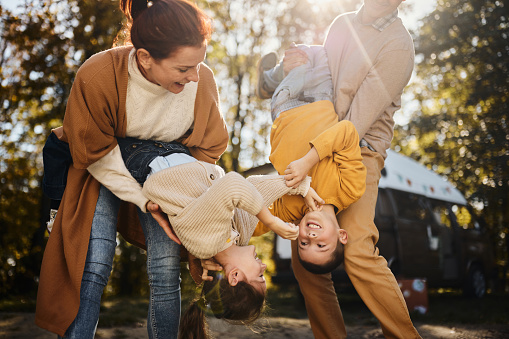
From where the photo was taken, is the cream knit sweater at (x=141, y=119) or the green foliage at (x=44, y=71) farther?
the green foliage at (x=44, y=71)

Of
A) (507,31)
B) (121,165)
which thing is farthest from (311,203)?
(507,31)

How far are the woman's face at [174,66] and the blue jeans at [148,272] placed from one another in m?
0.67

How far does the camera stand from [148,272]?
2578 mm

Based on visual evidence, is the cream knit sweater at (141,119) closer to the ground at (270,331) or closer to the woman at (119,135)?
the woman at (119,135)

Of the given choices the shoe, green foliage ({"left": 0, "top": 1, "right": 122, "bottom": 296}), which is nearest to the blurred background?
green foliage ({"left": 0, "top": 1, "right": 122, "bottom": 296})

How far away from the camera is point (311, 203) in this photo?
8.96 ft

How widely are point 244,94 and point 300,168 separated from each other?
10.9 metres

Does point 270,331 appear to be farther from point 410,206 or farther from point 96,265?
point 410,206

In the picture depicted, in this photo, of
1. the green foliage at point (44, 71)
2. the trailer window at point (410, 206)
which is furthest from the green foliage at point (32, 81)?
the trailer window at point (410, 206)

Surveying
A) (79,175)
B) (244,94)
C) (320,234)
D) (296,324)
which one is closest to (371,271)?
(320,234)

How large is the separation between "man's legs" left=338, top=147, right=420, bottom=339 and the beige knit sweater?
29.6 inches

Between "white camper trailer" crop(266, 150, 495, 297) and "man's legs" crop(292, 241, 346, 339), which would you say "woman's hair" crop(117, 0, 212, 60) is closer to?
"man's legs" crop(292, 241, 346, 339)

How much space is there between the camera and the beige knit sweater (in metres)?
2.21

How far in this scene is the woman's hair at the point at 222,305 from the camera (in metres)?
2.62
